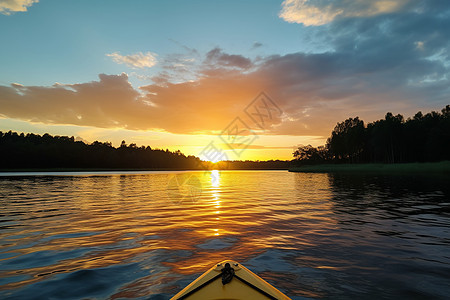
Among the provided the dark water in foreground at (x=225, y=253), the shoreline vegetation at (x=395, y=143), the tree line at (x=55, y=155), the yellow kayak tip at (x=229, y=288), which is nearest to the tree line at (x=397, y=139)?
the shoreline vegetation at (x=395, y=143)

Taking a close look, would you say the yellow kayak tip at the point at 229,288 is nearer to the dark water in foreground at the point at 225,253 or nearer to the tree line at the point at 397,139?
the dark water in foreground at the point at 225,253

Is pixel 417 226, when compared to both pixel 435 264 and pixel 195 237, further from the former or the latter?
pixel 195 237

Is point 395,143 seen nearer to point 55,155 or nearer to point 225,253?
point 225,253

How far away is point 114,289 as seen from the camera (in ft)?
17.2

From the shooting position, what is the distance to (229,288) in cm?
381

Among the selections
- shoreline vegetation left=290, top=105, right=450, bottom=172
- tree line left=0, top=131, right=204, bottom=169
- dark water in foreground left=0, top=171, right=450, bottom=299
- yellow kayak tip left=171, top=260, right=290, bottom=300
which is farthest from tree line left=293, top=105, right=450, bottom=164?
tree line left=0, top=131, right=204, bottom=169

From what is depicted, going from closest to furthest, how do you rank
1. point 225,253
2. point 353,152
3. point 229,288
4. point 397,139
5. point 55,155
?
point 229,288 < point 225,253 < point 397,139 < point 353,152 < point 55,155

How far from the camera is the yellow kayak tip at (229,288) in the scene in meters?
3.58

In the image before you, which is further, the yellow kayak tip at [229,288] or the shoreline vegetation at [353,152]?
the shoreline vegetation at [353,152]

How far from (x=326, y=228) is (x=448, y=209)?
9347mm

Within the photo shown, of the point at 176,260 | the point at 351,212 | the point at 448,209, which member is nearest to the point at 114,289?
the point at 176,260

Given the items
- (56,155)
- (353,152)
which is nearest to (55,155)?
(56,155)

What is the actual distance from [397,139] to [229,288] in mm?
113971

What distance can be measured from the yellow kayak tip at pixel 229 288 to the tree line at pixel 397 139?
4196 inches
